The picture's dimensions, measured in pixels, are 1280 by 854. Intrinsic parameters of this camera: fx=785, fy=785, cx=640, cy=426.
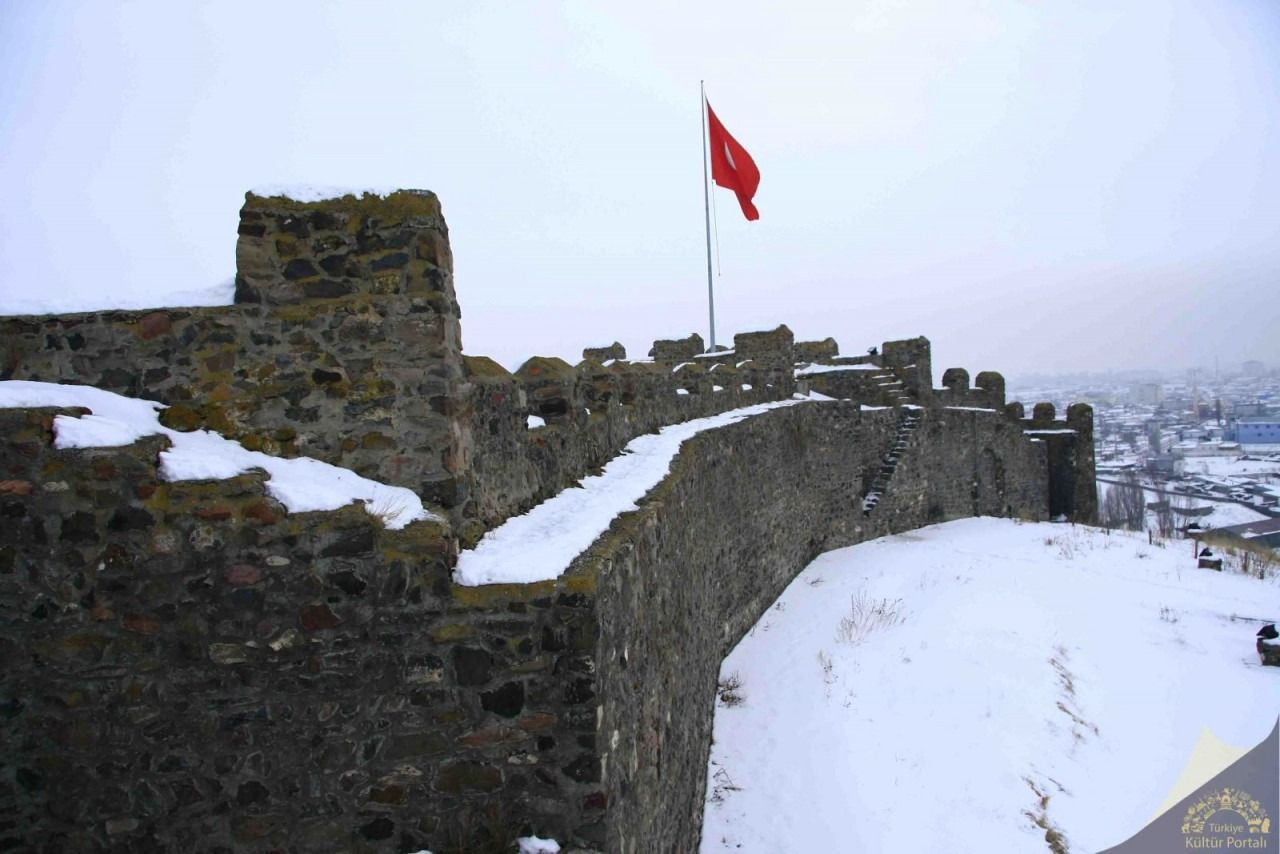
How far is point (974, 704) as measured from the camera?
7758 millimetres

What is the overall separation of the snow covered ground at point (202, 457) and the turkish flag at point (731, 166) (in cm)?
1610

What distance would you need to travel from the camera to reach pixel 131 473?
120 inches

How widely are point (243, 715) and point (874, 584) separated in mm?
9665

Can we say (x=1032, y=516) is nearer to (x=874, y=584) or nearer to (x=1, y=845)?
(x=874, y=584)

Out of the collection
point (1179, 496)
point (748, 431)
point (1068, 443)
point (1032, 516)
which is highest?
point (748, 431)

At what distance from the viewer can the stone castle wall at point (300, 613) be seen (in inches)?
117

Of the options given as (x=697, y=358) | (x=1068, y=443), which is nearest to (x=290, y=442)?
(x=697, y=358)

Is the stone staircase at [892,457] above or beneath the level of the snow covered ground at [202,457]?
beneath

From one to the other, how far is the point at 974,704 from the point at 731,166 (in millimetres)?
13967
